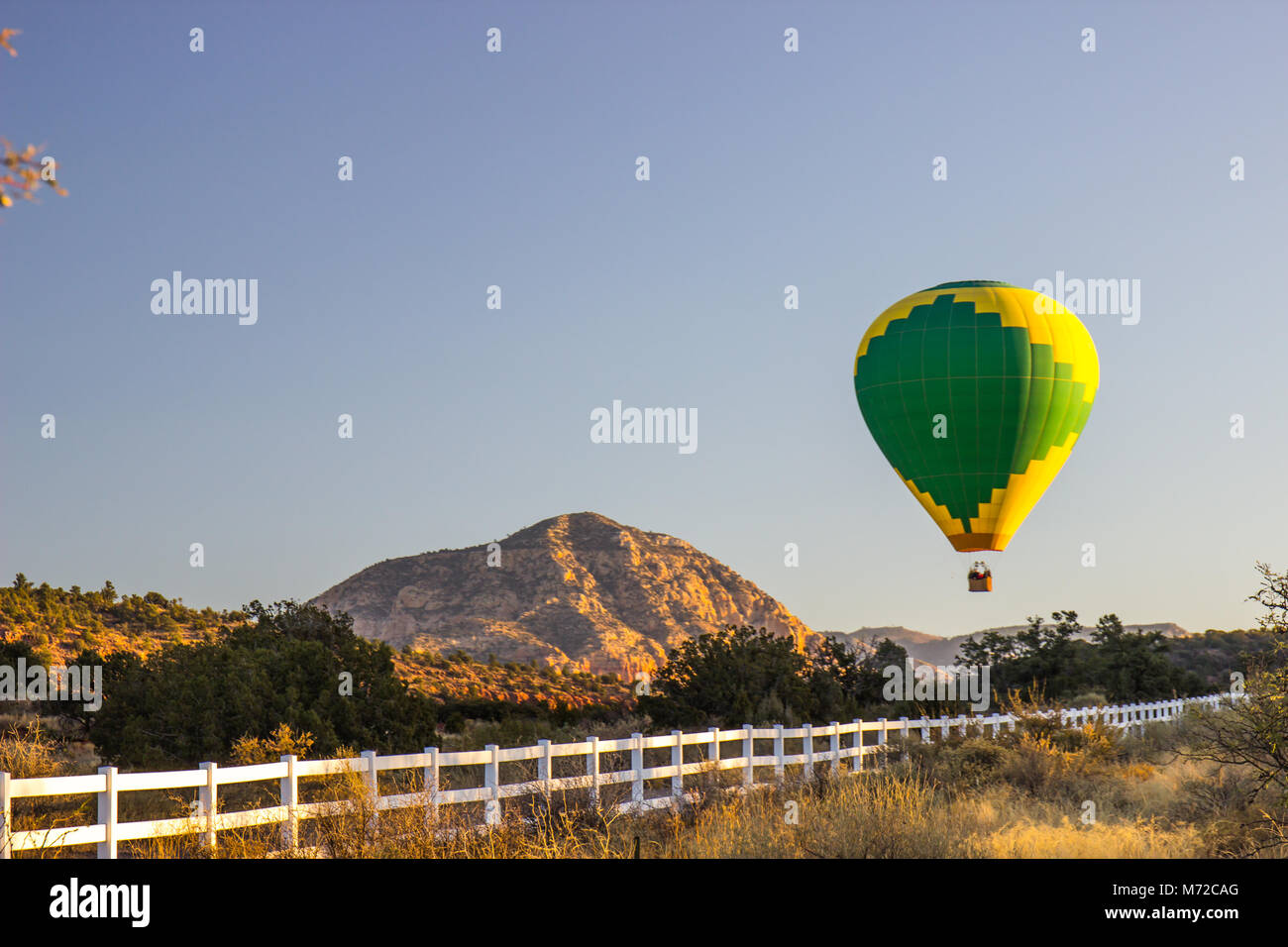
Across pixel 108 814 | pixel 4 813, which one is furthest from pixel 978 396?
pixel 4 813

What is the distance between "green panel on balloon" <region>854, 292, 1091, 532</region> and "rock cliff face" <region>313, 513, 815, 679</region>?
8309 centimetres

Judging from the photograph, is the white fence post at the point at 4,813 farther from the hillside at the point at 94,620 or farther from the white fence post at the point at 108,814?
the hillside at the point at 94,620

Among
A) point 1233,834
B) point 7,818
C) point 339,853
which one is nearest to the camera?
point 7,818

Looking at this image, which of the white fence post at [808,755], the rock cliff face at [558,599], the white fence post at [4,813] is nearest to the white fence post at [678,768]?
the white fence post at [808,755]

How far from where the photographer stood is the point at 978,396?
33.6 m

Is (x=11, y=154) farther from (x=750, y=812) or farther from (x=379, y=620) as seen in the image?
(x=379, y=620)

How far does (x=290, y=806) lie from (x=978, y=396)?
2477 centimetres

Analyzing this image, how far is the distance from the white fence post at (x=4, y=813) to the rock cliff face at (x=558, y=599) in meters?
104

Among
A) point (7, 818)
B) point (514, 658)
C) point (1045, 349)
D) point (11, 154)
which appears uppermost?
point (1045, 349)

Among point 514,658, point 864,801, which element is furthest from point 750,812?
point 514,658

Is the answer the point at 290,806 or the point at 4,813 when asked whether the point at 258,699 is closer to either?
the point at 290,806

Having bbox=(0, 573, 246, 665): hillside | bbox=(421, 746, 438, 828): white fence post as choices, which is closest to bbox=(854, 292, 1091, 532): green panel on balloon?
bbox=(421, 746, 438, 828): white fence post
